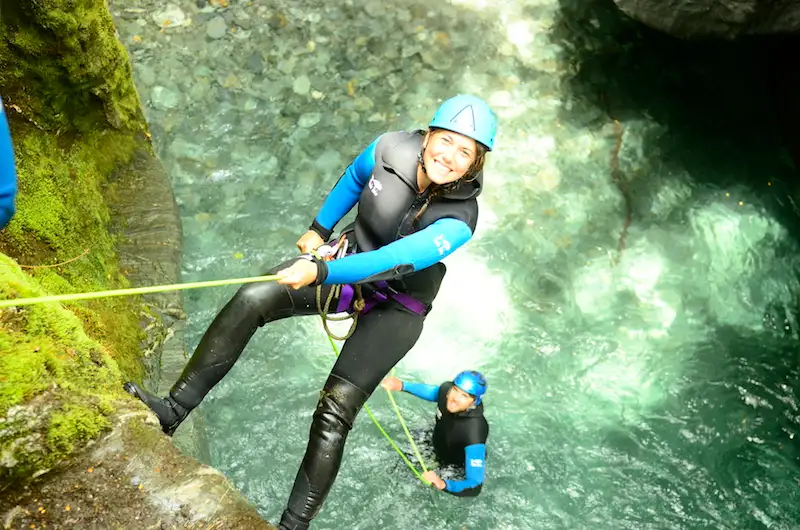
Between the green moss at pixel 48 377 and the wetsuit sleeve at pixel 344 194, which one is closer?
the green moss at pixel 48 377

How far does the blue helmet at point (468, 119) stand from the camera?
3.41m

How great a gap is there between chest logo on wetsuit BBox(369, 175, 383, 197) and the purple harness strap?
1.70 feet

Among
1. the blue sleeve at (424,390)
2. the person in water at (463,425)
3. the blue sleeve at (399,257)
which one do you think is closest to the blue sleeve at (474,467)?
the person in water at (463,425)

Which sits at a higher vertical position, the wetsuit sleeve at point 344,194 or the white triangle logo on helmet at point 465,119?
the white triangle logo on helmet at point 465,119

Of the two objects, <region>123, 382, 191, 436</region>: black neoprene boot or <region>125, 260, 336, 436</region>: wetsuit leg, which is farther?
<region>125, 260, 336, 436</region>: wetsuit leg

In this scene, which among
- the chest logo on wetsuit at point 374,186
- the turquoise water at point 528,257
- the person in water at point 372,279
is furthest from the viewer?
the turquoise water at point 528,257

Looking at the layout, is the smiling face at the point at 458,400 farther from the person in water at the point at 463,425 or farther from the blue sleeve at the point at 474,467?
the blue sleeve at the point at 474,467

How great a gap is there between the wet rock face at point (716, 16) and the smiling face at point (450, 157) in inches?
243

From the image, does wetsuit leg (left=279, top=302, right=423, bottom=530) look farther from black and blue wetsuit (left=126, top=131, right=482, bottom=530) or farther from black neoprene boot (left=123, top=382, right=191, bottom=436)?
black neoprene boot (left=123, top=382, right=191, bottom=436)

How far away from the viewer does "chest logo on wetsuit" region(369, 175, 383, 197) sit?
12.2ft

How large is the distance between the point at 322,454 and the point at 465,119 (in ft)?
6.21

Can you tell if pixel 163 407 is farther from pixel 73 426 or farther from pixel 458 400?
pixel 458 400

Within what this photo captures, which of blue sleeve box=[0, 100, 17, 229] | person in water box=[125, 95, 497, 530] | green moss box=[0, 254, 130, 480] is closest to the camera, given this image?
blue sleeve box=[0, 100, 17, 229]

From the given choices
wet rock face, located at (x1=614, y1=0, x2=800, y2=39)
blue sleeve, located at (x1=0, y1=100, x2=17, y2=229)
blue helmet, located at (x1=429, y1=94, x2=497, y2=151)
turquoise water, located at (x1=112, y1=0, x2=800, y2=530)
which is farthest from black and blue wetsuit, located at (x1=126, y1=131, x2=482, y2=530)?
wet rock face, located at (x1=614, y1=0, x2=800, y2=39)
